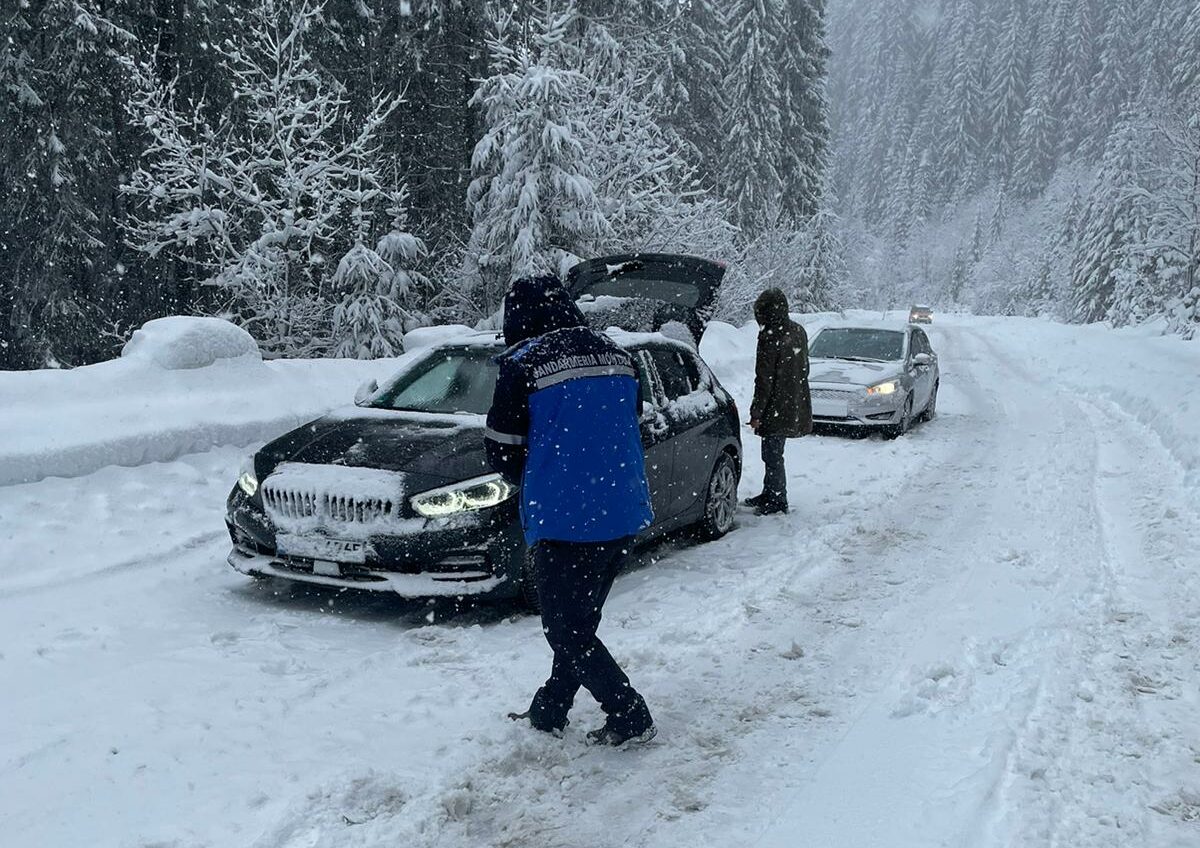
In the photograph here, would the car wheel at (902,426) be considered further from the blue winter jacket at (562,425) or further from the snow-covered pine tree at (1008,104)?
the snow-covered pine tree at (1008,104)

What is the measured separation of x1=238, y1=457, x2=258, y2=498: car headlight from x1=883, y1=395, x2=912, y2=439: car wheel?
9.37m

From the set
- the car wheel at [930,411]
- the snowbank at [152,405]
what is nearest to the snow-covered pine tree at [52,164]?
the snowbank at [152,405]

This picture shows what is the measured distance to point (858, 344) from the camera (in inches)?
568

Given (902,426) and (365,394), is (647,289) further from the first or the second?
(902,426)

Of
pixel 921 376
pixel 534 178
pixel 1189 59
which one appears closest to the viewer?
pixel 921 376

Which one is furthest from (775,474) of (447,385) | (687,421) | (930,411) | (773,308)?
(930,411)

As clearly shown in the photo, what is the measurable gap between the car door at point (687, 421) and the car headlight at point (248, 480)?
2.83 metres

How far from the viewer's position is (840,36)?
174000mm

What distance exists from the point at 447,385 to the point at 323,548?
1.80 m

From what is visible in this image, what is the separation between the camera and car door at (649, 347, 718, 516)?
6.86 meters

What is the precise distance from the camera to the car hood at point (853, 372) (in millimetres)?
12906

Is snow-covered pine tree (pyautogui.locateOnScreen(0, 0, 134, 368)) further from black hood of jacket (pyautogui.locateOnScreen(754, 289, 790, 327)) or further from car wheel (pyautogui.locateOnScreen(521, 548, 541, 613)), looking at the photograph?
car wheel (pyautogui.locateOnScreen(521, 548, 541, 613))

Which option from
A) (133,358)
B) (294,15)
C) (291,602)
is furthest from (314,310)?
(291,602)

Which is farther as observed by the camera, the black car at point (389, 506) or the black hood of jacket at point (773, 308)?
the black hood of jacket at point (773, 308)
